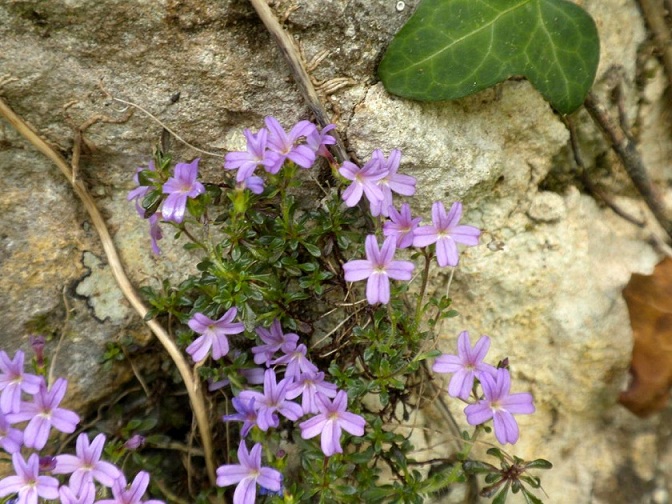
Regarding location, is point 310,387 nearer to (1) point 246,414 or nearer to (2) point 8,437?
(1) point 246,414

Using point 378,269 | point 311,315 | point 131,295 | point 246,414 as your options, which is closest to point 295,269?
point 311,315

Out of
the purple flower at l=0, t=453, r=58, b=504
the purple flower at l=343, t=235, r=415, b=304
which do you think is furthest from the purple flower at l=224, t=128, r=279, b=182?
the purple flower at l=0, t=453, r=58, b=504

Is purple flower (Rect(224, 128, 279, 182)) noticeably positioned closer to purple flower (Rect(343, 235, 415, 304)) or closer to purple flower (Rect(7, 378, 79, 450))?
purple flower (Rect(343, 235, 415, 304))

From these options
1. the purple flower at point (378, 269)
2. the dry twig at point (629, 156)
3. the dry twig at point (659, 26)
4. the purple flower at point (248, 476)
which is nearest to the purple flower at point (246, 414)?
the purple flower at point (248, 476)

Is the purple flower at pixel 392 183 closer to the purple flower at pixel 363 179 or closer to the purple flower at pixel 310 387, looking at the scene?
the purple flower at pixel 363 179

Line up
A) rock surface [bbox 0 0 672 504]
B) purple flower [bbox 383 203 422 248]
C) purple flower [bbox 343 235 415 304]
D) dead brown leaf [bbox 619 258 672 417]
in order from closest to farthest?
purple flower [bbox 343 235 415 304]
purple flower [bbox 383 203 422 248]
rock surface [bbox 0 0 672 504]
dead brown leaf [bbox 619 258 672 417]

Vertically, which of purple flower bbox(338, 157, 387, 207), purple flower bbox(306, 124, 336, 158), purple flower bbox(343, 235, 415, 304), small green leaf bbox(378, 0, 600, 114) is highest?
small green leaf bbox(378, 0, 600, 114)

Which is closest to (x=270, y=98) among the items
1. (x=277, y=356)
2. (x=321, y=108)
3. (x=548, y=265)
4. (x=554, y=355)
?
(x=321, y=108)

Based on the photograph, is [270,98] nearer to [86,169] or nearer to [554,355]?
[86,169]
